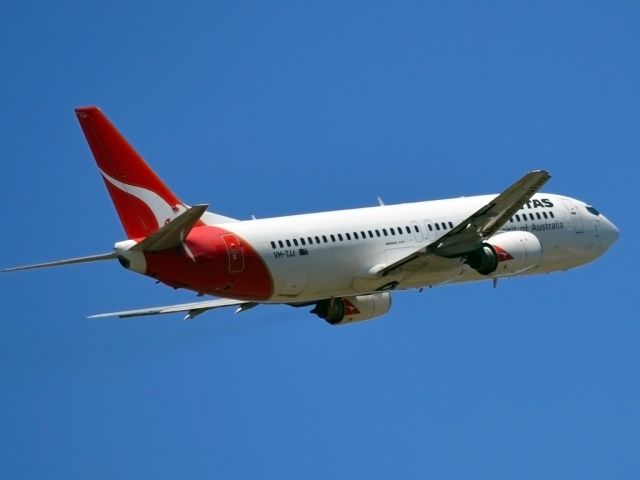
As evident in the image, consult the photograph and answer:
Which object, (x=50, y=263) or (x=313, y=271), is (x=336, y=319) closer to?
(x=313, y=271)

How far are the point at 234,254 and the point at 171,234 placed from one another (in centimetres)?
313

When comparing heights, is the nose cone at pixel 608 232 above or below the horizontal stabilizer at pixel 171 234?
above

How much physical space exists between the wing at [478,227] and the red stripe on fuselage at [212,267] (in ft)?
16.7

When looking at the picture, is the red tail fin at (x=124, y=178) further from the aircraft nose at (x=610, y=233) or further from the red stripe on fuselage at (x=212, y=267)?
the aircraft nose at (x=610, y=233)

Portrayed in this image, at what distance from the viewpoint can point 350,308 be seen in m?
71.5

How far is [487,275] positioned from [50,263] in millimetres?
17700

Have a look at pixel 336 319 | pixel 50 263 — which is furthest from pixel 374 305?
pixel 50 263

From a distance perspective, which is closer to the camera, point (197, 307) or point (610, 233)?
point (197, 307)

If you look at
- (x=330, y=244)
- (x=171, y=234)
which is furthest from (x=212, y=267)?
(x=330, y=244)

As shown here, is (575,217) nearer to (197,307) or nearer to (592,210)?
(592,210)

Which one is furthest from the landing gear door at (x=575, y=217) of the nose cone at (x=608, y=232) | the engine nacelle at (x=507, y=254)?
the engine nacelle at (x=507, y=254)

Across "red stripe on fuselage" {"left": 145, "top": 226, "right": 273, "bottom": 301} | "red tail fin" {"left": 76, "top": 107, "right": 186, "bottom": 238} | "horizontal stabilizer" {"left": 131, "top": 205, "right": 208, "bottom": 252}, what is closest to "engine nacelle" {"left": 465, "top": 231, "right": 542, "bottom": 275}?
"red stripe on fuselage" {"left": 145, "top": 226, "right": 273, "bottom": 301}

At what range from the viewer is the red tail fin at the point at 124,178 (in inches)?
2504

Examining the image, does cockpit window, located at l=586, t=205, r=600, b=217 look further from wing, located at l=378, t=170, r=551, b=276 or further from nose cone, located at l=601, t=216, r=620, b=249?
wing, located at l=378, t=170, r=551, b=276
